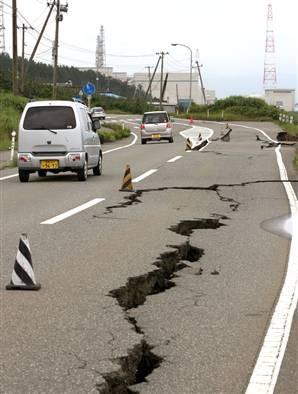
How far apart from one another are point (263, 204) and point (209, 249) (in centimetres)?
448

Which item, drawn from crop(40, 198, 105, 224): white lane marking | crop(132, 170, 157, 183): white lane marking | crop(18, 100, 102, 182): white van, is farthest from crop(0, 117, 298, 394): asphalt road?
crop(18, 100, 102, 182): white van

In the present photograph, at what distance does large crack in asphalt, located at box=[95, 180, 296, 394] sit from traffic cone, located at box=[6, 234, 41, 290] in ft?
2.47

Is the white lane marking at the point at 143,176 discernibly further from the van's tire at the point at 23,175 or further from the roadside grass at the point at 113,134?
the roadside grass at the point at 113,134

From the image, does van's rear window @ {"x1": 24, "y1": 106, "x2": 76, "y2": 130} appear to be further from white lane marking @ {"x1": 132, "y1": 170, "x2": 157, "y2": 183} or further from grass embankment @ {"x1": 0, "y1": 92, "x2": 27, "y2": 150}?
grass embankment @ {"x1": 0, "y1": 92, "x2": 27, "y2": 150}

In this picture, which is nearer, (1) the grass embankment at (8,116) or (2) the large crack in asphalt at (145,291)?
(2) the large crack in asphalt at (145,291)

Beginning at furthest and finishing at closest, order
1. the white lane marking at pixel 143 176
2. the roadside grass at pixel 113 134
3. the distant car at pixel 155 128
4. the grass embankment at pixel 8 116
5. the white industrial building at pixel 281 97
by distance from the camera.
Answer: the white industrial building at pixel 281 97 < the roadside grass at pixel 113 134 < the distant car at pixel 155 128 < the grass embankment at pixel 8 116 < the white lane marking at pixel 143 176

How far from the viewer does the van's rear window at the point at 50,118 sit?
16.5 m

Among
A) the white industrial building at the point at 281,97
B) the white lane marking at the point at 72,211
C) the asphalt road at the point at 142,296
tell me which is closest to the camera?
the asphalt road at the point at 142,296

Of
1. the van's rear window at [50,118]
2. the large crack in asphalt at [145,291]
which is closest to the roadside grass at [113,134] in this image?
the van's rear window at [50,118]

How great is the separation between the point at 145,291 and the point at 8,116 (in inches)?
1310

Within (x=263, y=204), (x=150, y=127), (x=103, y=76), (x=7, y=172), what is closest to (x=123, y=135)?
(x=150, y=127)

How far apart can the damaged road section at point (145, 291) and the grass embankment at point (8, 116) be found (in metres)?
21.3

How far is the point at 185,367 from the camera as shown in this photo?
425 centimetres

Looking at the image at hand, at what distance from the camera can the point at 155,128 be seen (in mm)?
37125
